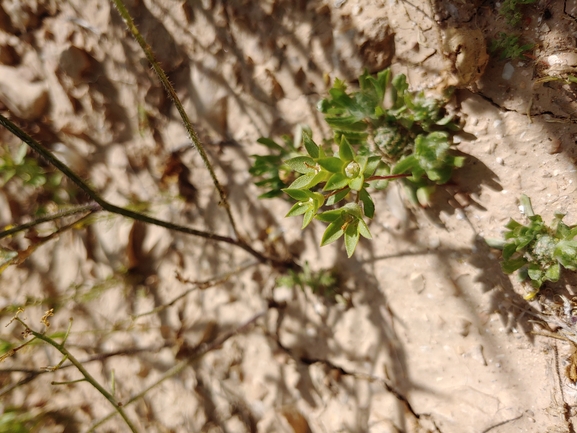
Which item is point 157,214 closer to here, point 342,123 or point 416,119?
point 342,123

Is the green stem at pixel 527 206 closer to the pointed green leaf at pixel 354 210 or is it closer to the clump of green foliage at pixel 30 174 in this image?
the pointed green leaf at pixel 354 210

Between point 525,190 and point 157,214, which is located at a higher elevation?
point 157,214

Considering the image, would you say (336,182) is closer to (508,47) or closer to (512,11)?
(508,47)

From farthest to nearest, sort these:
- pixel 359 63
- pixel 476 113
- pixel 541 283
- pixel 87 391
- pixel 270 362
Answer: pixel 87 391 → pixel 270 362 → pixel 359 63 → pixel 476 113 → pixel 541 283

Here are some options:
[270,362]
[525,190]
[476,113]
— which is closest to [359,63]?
[476,113]

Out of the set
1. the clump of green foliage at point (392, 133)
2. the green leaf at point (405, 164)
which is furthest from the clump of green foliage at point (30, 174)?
the green leaf at point (405, 164)

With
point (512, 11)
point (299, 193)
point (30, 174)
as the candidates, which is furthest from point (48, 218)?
point (512, 11)
